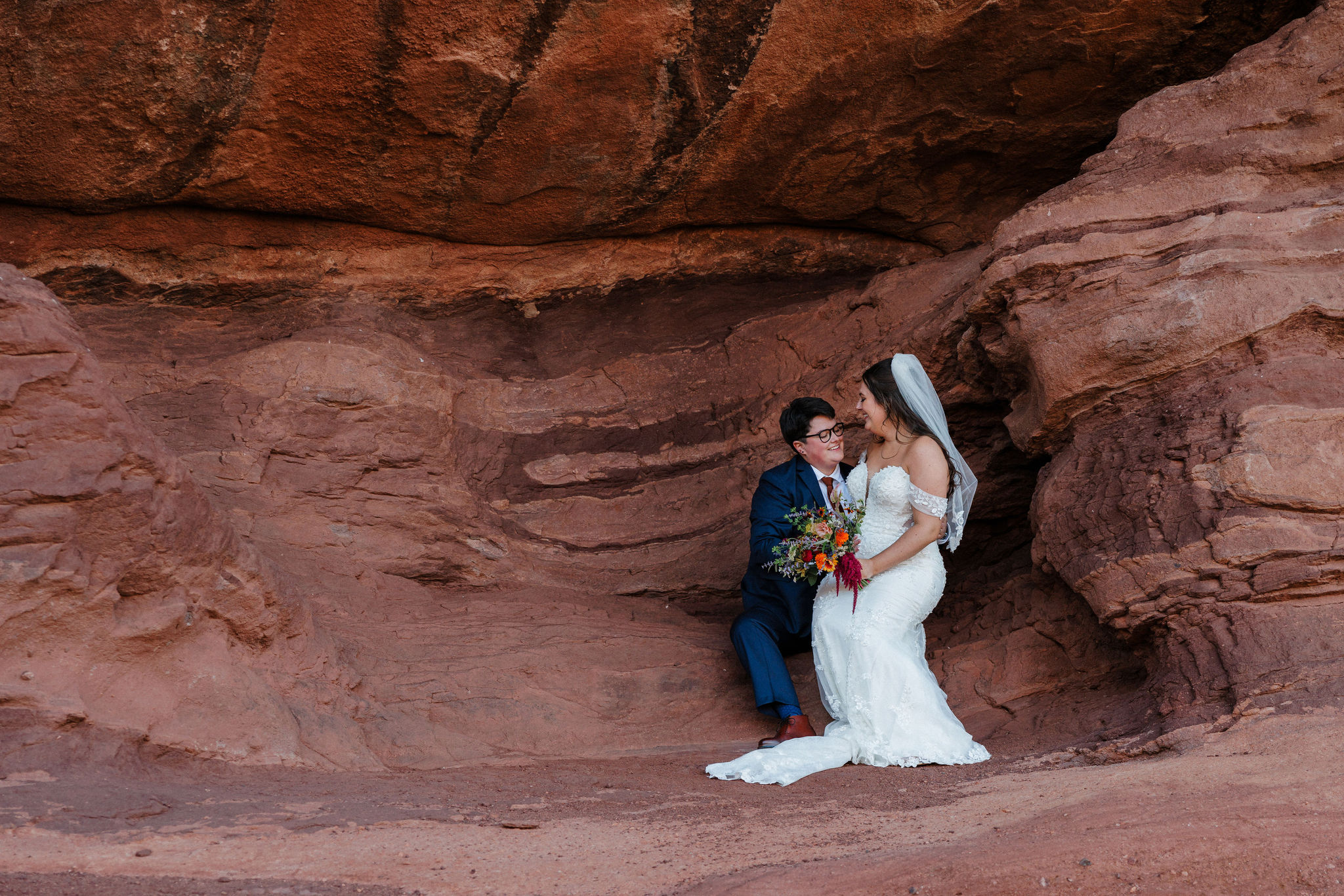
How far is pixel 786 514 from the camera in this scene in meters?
6.13

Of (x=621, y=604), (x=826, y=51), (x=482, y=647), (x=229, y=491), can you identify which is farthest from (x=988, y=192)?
(x=229, y=491)

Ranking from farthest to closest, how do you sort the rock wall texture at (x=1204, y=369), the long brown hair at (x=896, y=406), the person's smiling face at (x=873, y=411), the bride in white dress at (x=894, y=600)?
the person's smiling face at (x=873, y=411)
the long brown hair at (x=896, y=406)
the bride in white dress at (x=894, y=600)
the rock wall texture at (x=1204, y=369)

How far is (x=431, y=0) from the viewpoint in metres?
5.64

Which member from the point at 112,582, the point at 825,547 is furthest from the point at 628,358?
the point at 112,582

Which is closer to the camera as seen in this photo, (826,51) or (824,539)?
(824,539)

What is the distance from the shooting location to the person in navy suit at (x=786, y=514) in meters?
6.28

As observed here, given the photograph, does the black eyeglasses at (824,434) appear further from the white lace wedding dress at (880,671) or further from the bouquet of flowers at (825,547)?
the bouquet of flowers at (825,547)

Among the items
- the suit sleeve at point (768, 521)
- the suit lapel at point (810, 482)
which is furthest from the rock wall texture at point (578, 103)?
the suit sleeve at point (768, 521)

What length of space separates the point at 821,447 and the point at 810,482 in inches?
8.6

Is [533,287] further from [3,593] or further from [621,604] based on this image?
[3,593]

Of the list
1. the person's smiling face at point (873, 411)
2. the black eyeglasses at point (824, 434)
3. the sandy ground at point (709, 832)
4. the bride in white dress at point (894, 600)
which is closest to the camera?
the sandy ground at point (709, 832)

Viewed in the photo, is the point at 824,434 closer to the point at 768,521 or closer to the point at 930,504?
the point at 768,521

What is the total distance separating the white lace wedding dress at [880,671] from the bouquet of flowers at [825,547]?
0.13 m

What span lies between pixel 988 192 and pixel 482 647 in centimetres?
478
